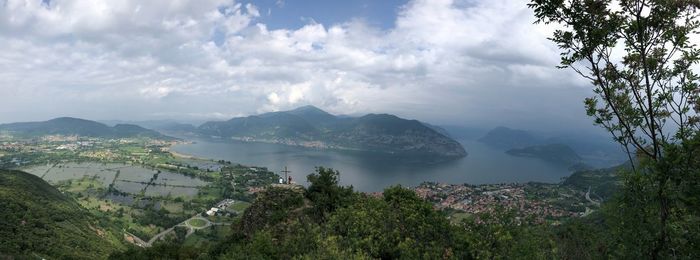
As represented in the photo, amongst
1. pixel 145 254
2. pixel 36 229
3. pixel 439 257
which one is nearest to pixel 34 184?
pixel 36 229

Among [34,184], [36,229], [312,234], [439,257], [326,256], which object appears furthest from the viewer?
[34,184]

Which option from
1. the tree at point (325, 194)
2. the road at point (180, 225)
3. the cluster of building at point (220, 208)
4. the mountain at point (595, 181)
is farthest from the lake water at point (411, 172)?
the tree at point (325, 194)

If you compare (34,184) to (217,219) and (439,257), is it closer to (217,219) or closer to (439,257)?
(217,219)

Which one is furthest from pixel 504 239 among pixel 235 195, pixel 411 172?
pixel 411 172

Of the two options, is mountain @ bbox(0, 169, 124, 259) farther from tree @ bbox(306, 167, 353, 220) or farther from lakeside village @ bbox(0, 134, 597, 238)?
tree @ bbox(306, 167, 353, 220)

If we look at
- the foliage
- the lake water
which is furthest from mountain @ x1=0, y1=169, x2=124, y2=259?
the lake water

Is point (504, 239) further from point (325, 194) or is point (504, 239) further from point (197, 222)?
point (197, 222)

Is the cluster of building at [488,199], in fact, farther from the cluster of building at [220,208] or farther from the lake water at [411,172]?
the cluster of building at [220,208]
